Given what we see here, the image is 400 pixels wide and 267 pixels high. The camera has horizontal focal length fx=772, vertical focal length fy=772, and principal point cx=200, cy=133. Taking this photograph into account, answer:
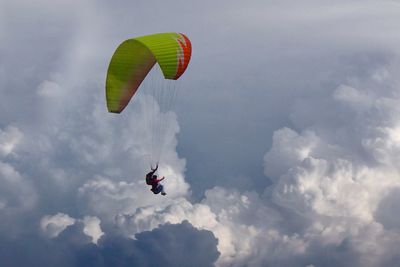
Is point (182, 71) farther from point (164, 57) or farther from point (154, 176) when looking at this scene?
point (154, 176)

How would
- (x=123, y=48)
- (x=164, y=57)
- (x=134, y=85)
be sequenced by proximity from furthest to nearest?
(x=134, y=85) → (x=123, y=48) → (x=164, y=57)

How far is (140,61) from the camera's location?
306 ft

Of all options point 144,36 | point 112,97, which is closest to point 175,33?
point 144,36

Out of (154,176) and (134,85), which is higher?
(134,85)

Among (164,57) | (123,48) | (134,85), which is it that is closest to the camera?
(164,57)

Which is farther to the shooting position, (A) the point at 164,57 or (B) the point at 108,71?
(B) the point at 108,71

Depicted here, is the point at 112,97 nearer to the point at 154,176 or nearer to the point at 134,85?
the point at 134,85

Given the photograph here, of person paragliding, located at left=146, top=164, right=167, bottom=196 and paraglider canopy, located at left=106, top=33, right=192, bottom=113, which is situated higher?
paraglider canopy, located at left=106, top=33, right=192, bottom=113

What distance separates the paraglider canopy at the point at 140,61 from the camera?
279 ft

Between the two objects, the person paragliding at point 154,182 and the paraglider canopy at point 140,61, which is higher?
the paraglider canopy at point 140,61

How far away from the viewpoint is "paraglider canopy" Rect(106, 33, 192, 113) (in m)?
85.2

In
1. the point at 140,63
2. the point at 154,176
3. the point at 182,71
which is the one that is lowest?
the point at 154,176

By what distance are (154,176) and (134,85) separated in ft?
41.7

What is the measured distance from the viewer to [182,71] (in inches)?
3403
